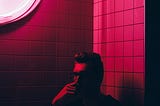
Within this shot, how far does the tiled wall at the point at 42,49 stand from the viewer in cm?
351

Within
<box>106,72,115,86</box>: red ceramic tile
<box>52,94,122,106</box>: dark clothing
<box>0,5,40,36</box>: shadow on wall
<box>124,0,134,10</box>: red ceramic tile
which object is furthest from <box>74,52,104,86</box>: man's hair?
<box>0,5,40,36</box>: shadow on wall

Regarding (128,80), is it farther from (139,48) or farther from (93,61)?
(93,61)

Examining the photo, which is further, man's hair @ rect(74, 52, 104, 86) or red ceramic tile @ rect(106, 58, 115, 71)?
red ceramic tile @ rect(106, 58, 115, 71)

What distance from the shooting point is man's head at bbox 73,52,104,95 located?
312cm

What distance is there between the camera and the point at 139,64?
3.29 meters

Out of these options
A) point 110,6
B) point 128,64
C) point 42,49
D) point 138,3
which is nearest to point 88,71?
point 128,64

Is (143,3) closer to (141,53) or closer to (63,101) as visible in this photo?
(141,53)

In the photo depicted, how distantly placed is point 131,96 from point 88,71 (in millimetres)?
597

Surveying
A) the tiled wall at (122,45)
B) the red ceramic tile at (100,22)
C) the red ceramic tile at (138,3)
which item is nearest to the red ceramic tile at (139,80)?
the tiled wall at (122,45)

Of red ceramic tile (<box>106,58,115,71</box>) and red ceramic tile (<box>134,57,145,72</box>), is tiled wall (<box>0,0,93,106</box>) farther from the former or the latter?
red ceramic tile (<box>134,57,145,72</box>)
